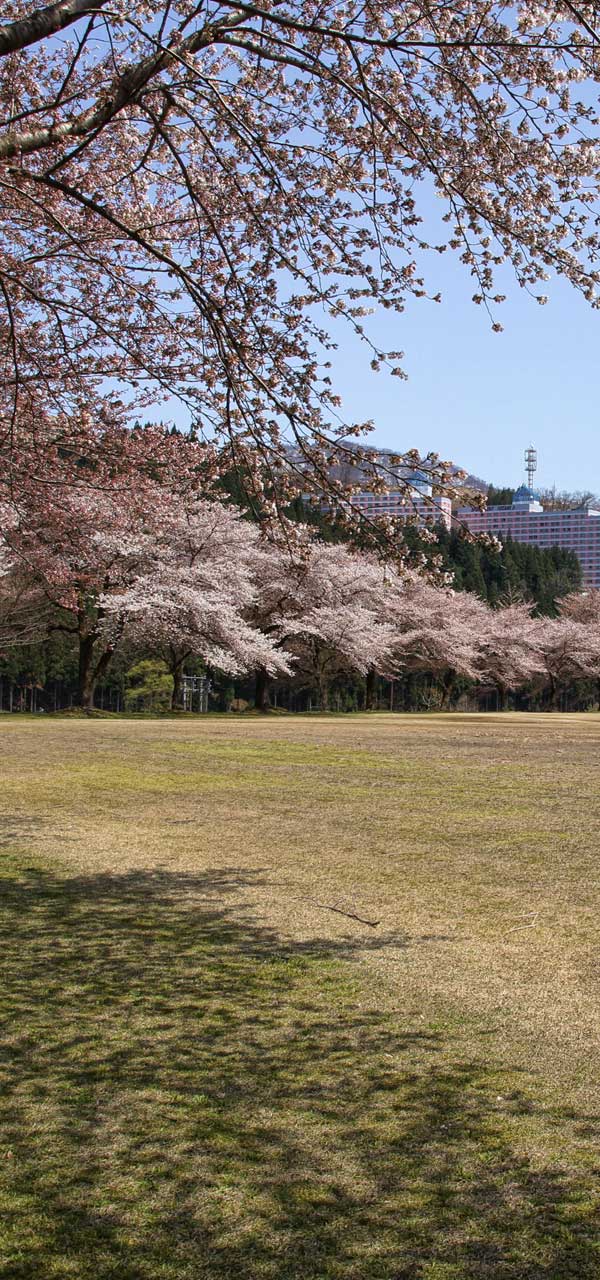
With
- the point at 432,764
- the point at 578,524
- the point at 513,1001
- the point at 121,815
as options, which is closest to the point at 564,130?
the point at 513,1001

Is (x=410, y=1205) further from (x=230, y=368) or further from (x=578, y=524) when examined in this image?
(x=578, y=524)

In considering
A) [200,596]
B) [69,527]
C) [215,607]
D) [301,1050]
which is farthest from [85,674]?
[301,1050]

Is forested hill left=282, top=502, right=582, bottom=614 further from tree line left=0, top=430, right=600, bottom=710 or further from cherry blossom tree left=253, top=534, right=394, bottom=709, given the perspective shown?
cherry blossom tree left=253, top=534, right=394, bottom=709

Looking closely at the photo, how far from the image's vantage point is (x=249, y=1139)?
11.2ft

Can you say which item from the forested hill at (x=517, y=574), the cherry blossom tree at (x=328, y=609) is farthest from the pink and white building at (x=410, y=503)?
the forested hill at (x=517, y=574)

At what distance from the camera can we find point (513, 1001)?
4.76 metres

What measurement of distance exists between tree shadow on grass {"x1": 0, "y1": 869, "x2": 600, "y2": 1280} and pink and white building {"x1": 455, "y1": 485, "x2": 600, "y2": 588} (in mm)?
144528

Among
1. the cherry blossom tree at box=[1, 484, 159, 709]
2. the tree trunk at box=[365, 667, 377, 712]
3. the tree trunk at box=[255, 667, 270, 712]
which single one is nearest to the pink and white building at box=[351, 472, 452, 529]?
the cherry blossom tree at box=[1, 484, 159, 709]

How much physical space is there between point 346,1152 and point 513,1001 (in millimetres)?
1672

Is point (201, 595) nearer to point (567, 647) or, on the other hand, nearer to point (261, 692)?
point (261, 692)

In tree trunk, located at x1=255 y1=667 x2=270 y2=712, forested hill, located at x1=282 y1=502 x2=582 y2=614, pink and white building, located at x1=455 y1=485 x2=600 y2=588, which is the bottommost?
tree trunk, located at x1=255 y1=667 x2=270 y2=712

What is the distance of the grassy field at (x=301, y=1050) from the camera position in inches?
113

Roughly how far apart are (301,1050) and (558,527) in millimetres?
163835

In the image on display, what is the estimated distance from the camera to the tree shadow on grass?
2.78 metres
